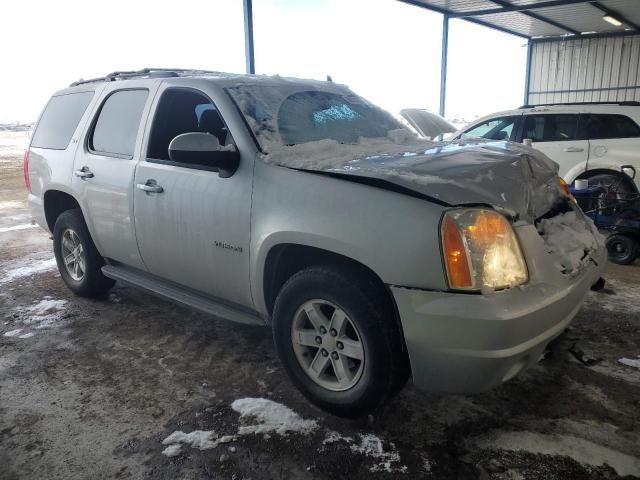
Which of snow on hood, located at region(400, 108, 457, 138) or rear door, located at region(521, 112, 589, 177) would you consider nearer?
snow on hood, located at region(400, 108, 457, 138)

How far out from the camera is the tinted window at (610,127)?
21.6 ft

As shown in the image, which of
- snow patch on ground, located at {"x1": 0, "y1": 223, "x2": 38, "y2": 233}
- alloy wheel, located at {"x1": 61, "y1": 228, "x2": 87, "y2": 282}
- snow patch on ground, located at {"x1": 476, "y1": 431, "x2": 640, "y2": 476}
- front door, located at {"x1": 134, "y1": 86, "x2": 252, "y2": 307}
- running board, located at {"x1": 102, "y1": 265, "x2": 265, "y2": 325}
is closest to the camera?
snow patch on ground, located at {"x1": 476, "y1": 431, "x2": 640, "y2": 476}

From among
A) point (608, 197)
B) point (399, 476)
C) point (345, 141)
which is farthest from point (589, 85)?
point (399, 476)

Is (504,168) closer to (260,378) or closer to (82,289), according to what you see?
(260,378)

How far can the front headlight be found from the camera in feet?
6.93

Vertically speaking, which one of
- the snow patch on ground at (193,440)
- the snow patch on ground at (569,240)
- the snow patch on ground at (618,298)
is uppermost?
the snow patch on ground at (569,240)

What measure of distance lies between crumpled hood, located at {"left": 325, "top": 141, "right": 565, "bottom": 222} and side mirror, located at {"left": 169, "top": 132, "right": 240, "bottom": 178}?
672 millimetres

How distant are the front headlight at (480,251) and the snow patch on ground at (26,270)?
15.6 feet

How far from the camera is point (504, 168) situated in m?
2.62

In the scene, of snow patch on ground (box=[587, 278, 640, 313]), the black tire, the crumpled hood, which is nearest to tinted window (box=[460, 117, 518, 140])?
the black tire

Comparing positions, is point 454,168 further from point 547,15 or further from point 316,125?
point 547,15

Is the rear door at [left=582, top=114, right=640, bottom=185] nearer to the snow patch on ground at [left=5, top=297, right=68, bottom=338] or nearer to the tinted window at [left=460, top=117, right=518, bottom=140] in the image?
the tinted window at [left=460, top=117, right=518, bottom=140]

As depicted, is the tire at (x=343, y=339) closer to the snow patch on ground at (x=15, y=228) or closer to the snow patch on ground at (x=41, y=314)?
the snow patch on ground at (x=41, y=314)

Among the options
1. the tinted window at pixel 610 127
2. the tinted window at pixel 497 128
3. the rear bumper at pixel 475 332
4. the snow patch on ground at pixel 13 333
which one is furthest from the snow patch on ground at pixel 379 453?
the tinted window at pixel 610 127
